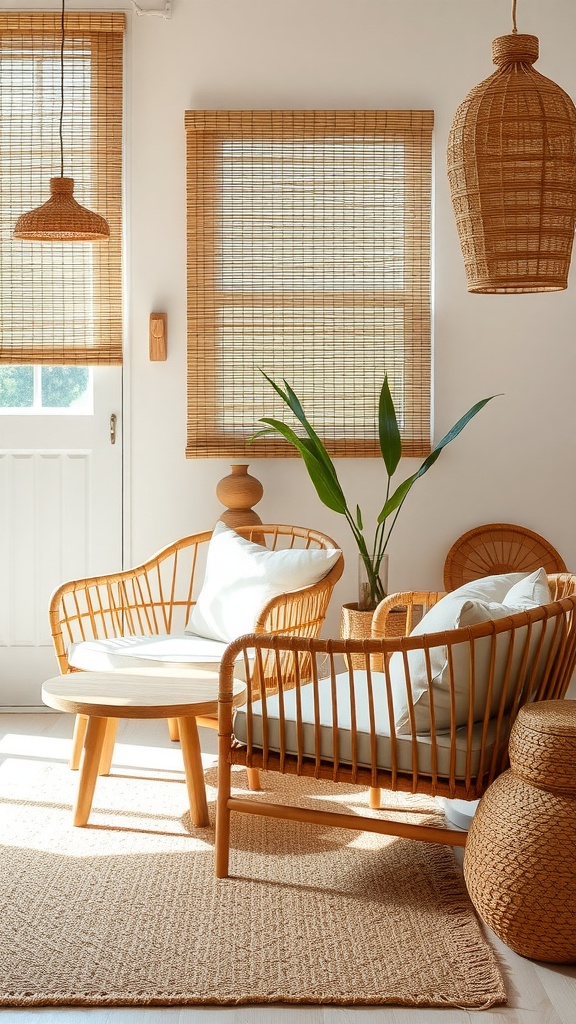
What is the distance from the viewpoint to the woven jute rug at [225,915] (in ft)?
6.85

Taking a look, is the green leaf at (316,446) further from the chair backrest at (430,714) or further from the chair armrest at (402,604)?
the chair backrest at (430,714)

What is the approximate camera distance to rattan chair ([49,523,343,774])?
3195 mm

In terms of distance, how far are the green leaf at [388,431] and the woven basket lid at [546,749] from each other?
1595 millimetres

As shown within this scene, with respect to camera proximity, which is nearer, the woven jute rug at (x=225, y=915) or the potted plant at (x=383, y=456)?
the woven jute rug at (x=225, y=915)

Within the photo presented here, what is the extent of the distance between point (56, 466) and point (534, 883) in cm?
268

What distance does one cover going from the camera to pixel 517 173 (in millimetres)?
2047

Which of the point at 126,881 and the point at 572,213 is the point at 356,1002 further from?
the point at 572,213

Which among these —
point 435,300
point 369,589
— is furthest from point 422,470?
point 435,300

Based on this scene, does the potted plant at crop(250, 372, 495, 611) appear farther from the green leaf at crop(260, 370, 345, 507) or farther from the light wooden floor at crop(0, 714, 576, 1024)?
the light wooden floor at crop(0, 714, 576, 1024)

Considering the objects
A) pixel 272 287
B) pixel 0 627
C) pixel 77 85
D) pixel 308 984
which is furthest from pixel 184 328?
pixel 308 984

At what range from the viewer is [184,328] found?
4137 mm

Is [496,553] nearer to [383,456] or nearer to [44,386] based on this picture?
[383,456]

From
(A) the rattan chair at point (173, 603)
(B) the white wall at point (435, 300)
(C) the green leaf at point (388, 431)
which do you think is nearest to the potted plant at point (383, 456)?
(C) the green leaf at point (388, 431)

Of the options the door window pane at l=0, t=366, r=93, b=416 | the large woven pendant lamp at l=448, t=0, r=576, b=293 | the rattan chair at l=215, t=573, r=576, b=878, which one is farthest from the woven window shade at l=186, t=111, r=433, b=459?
the large woven pendant lamp at l=448, t=0, r=576, b=293
